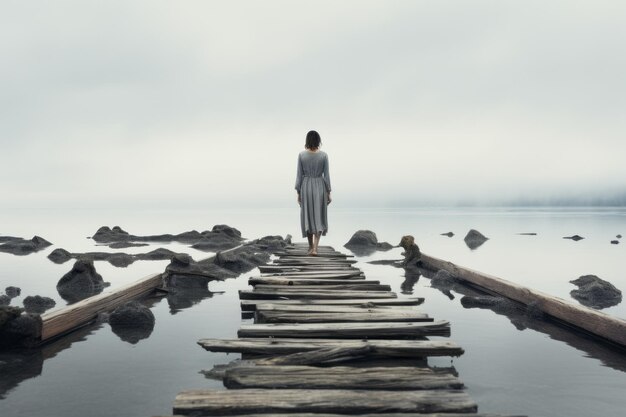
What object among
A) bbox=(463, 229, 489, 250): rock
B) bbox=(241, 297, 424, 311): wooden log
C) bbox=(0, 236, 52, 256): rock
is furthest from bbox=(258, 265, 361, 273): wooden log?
bbox=(463, 229, 489, 250): rock

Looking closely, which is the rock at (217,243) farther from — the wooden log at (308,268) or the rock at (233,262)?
the wooden log at (308,268)

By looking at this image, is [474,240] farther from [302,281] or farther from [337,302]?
[337,302]

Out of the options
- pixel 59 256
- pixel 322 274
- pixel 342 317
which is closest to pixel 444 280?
pixel 322 274

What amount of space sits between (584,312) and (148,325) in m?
6.10

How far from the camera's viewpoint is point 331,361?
4191 millimetres

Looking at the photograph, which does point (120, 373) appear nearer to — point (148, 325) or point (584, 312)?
point (148, 325)

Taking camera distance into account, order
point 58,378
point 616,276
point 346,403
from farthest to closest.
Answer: point 616,276
point 58,378
point 346,403

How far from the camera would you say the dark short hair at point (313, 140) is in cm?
1166

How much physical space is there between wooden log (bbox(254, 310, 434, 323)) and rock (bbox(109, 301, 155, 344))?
7.52ft

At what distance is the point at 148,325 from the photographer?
Result: 7.39 meters

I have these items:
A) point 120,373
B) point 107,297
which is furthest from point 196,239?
point 120,373

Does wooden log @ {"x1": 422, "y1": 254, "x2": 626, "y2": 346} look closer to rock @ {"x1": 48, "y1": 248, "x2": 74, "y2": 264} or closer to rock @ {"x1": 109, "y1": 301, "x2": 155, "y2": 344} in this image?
rock @ {"x1": 109, "y1": 301, "x2": 155, "y2": 344}

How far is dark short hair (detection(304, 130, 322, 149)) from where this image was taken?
11.7m

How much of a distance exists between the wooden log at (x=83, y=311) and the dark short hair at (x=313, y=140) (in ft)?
16.0
